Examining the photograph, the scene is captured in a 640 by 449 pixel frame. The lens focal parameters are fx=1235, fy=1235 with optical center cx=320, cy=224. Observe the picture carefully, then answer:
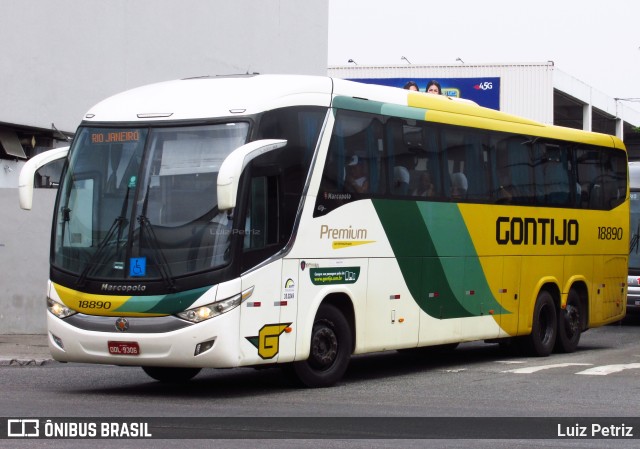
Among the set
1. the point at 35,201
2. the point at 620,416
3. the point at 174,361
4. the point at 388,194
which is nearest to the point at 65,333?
the point at 174,361

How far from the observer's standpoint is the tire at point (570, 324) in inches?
770

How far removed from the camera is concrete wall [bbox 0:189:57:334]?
66.2ft

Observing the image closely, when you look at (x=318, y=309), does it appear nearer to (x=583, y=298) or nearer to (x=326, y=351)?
(x=326, y=351)

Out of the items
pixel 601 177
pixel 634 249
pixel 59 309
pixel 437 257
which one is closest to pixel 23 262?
pixel 59 309

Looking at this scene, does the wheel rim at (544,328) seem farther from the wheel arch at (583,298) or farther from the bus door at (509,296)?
the bus door at (509,296)

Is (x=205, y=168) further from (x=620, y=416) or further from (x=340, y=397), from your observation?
(x=620, y=416)

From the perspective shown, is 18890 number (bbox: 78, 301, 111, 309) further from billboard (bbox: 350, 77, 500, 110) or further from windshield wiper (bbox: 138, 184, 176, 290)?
billboard (bbox: 350, 77, 500, 110)

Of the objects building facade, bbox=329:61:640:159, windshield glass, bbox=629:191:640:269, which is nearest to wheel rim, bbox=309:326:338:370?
windshield glass, bbox=629:191:640:269

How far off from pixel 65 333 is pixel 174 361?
133cm

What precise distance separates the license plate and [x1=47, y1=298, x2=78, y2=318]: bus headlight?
2.17ft

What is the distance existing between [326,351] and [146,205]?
9.09 ft

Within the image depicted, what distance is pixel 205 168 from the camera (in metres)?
12.8

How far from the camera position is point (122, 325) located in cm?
1262

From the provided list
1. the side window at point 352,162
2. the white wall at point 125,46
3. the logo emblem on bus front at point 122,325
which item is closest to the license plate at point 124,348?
the logo emblem on bus front at point 122,325
